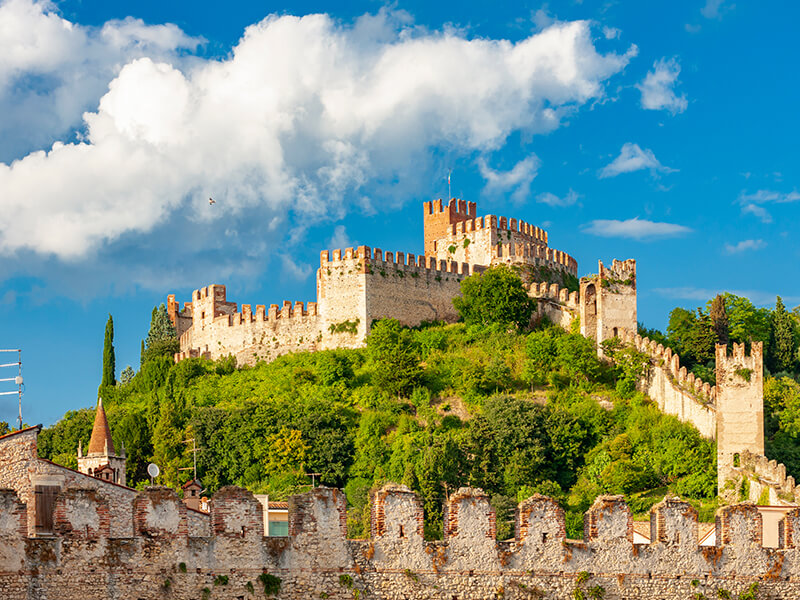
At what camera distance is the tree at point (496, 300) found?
67.3 metres

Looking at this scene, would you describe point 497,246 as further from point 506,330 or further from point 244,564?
point 244,564

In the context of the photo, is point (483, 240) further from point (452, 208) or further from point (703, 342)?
point (703, 342)

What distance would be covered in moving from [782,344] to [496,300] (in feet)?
49.1

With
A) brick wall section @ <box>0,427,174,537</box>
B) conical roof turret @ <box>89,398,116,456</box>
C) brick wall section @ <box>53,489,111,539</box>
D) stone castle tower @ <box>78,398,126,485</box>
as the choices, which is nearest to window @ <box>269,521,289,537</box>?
brick wall section @ <box>0,427,174,537</box>

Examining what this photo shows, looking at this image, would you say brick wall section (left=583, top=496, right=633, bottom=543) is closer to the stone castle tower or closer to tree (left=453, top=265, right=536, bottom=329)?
the stone castle tower

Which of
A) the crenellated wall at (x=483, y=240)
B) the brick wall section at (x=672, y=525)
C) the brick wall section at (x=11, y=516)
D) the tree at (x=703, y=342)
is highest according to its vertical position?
the crenellated wall at (x=483, y=240)

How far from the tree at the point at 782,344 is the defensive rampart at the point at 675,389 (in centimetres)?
1096

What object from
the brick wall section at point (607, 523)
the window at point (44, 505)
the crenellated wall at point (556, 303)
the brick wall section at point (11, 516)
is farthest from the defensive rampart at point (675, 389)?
the brick wall section at point (11, 516)

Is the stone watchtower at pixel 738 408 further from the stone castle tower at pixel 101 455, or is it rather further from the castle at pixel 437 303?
the stone castle tower at pixel 101 455

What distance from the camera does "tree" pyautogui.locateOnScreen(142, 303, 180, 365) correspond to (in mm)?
73625

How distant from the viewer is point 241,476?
5678cm

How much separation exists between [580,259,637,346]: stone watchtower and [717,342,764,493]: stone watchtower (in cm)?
1234

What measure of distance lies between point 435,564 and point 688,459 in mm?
31698

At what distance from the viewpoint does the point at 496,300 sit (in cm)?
6750
